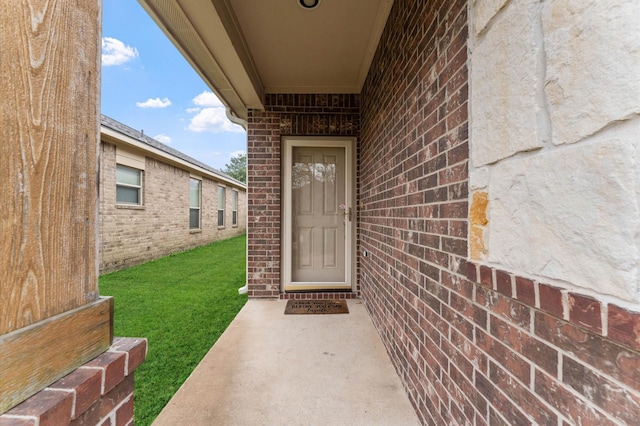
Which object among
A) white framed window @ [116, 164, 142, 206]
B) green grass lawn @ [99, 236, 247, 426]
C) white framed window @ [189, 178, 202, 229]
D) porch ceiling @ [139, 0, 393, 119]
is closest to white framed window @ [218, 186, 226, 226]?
white framed window @ [189, 178, 202, 229]

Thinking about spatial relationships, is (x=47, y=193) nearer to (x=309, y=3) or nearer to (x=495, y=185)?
(x=495, y=185)

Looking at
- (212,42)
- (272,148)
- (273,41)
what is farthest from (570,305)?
(272,148)

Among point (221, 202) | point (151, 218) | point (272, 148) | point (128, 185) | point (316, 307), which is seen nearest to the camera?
point (316, 307)

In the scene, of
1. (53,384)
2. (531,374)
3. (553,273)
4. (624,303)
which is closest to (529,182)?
(553,273)

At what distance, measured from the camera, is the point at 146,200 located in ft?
22.5

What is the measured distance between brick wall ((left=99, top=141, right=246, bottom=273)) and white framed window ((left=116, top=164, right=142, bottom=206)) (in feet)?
0.45

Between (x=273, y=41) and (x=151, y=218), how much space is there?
6.00 metres

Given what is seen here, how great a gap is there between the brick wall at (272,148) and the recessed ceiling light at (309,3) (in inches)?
56.8

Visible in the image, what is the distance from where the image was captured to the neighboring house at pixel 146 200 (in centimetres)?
561

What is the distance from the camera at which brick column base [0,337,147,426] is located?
55 centimetres

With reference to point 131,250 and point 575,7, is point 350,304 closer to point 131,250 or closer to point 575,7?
point 575,7

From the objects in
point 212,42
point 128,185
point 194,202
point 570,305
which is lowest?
point 570,305

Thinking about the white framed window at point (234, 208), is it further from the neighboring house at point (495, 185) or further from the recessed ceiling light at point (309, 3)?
the recessed ceiling light at point (309, 3)

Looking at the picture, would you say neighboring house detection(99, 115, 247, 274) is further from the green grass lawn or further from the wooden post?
the wooden post
